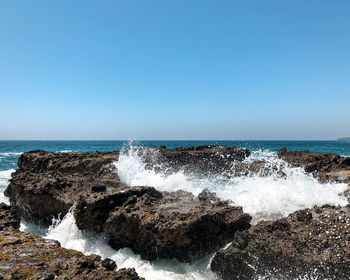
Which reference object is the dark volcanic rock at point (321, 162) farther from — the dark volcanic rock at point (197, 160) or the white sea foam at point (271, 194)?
the white sea foam at point (271, 194)

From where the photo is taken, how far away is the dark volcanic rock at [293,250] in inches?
139

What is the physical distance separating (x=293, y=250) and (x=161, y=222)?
2.07 metres

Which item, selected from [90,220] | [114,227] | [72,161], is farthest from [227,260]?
[72,161]

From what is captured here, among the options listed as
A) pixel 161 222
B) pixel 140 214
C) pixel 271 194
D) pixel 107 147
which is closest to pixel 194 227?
pixel 161 222

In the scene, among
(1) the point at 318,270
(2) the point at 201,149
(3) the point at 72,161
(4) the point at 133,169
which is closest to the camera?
(1) the point at 318,270

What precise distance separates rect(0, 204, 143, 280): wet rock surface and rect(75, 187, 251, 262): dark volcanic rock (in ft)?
5.42

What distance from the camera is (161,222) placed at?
15.5 feet

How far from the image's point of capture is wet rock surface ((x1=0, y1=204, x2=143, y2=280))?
2.68 m

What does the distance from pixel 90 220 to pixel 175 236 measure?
208 centimetres

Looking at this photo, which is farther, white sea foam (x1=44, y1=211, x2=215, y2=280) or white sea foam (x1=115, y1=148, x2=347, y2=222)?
white sea foam (x1=115, y1=148, x2=347, y2=222)

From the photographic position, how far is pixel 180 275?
4266mm

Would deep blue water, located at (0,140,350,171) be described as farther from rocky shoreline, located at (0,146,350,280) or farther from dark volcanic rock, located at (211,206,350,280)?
dark volcanic rock, located at (211,206,350,280)

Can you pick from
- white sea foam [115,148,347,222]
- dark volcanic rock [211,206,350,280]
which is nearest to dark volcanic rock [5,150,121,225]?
white sea foam [115,148,347,222]

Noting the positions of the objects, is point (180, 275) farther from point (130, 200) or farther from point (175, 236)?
point (130, 200)
